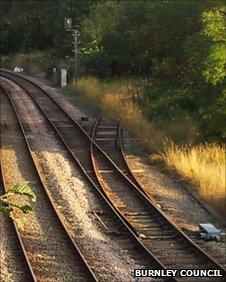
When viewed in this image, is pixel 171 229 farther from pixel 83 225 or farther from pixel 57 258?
pixel 57 258

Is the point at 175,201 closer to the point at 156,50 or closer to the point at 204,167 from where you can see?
the point at 204,167

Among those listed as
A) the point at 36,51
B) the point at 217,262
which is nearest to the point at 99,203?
the point at 217,262

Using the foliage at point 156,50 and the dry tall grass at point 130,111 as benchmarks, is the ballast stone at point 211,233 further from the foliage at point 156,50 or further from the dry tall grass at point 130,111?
the dry tall grass at point 130,111

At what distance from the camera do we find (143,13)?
3300cm

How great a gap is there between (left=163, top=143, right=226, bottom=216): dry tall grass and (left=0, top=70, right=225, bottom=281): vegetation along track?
1677mm

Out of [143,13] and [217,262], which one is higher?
[143,13]

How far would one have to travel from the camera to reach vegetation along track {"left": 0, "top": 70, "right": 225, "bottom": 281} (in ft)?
33.8

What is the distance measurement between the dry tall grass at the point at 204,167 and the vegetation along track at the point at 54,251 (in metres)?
3.86

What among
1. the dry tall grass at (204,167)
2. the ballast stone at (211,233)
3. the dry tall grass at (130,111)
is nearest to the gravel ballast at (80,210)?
the ballast stone at (211,233)

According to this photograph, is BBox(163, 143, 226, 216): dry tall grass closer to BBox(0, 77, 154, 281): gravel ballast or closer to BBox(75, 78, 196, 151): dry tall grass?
BBox(75, 78, 196, 151): dry tall grass

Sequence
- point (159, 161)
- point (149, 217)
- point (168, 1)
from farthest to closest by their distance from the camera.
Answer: point (168, 1), point (159, 161), point (149, 217)

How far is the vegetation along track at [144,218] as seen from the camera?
1030 cm

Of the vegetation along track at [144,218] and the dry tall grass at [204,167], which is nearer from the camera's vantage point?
the vegetation along track at [144,218]

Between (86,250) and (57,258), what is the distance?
2.19 ft
